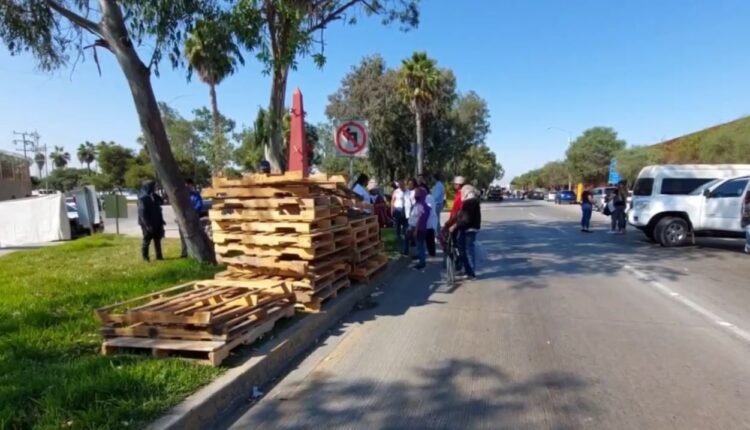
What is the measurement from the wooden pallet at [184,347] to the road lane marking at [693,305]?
17.1 feet

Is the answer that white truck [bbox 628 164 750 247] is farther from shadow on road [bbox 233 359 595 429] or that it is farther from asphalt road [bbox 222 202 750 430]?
shadow on road [bbox 233 359 595 429]

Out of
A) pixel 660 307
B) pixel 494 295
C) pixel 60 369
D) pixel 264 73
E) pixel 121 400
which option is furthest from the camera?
pixel 264 73

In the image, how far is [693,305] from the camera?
7.02 m

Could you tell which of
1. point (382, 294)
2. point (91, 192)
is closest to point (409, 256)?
point (382, 294)

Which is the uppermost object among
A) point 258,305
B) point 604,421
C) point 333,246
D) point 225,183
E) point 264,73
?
point 264,73

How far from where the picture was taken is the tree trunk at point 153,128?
27.9 ft

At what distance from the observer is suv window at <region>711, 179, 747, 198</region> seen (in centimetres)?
1273

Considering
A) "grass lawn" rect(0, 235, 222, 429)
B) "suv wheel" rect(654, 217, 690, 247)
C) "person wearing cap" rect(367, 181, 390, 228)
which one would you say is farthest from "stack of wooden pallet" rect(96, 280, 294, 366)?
"suv wheel" rect(654, 217, 690, 247)

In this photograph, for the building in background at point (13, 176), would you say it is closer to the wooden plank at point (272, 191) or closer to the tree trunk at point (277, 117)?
the tree trunk at point (277, 117)

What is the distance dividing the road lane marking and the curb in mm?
4517

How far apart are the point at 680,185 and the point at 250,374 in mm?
13842

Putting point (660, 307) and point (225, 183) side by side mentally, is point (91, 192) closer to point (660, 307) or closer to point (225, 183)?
point (225, 183)

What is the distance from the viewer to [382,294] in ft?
26.4

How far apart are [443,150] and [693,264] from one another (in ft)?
105
